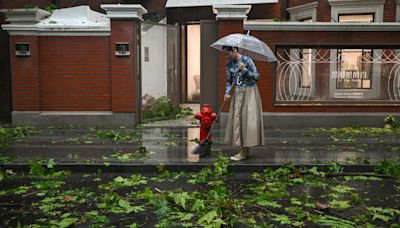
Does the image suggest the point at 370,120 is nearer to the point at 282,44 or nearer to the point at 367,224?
the point at 282,44

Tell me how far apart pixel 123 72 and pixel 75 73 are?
1398mm

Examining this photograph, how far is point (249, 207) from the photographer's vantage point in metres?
5.58

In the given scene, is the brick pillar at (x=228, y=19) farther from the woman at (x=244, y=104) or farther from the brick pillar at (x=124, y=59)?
the woman at (x=244, y=104)

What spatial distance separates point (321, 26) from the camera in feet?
38.0

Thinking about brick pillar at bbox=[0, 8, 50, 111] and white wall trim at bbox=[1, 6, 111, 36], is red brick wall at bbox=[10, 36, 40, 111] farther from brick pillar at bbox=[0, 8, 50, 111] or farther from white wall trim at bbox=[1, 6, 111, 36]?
white wall trim at bbox=[1, 6, 111, 36]

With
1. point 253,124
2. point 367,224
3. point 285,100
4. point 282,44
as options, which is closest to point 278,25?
point 282,44

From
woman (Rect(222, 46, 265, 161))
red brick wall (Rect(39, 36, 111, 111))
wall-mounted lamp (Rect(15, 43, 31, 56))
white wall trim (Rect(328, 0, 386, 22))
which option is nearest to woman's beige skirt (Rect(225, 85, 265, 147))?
woman (Rect(222, 46, 265, 161))

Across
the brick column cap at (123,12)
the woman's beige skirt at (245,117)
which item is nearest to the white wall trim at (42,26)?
the brick column cap at (123,12)

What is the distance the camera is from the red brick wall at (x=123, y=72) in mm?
11680

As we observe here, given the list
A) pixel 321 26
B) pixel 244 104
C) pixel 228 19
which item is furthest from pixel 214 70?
→ pixel 244 104

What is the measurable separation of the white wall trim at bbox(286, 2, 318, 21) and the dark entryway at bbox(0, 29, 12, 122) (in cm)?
1015

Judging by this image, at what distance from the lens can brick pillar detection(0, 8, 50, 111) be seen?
11.8 metres

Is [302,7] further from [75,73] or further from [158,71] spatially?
[75,73]

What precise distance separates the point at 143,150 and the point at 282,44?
→ 5.19 m
